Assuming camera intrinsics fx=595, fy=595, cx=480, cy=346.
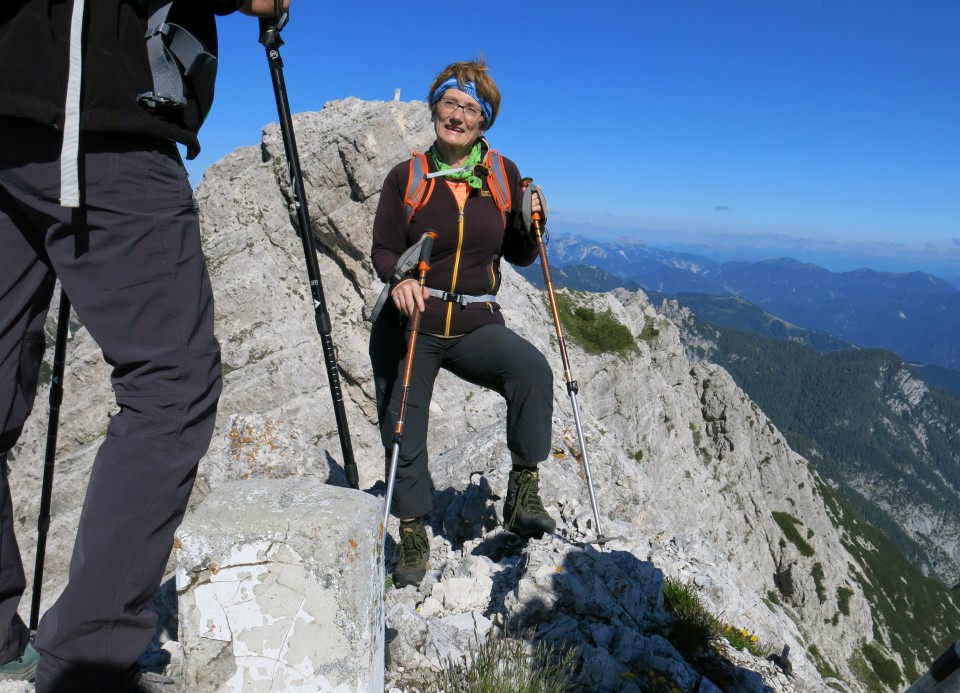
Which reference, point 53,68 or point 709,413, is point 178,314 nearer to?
point 53,68

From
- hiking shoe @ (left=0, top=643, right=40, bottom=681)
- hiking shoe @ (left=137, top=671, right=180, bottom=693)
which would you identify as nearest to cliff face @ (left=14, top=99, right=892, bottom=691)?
hiking shoe @ (left=137, top=671, right=180, bottom=693)

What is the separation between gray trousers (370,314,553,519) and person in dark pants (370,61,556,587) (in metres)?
0.01

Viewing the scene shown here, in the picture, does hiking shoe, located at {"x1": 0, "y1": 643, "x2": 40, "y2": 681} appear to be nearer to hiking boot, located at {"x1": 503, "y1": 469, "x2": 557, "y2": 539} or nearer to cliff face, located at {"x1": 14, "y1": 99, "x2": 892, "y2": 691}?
cliff face, located at {"x1": 14, "y1": 99, "x2": 892, "y2": 691}

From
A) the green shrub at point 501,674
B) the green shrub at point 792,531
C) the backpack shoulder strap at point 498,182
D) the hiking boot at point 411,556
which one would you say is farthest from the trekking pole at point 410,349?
the green shrub at point 792,531

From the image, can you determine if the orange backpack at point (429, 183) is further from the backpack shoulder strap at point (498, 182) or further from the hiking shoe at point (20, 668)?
the hiking shoe at point (20, 668)

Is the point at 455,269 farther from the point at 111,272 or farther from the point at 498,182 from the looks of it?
the point at 111,272

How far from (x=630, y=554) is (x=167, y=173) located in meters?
5.81

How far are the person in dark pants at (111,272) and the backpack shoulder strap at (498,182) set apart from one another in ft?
12.2

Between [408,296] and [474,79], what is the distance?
7.86 feet

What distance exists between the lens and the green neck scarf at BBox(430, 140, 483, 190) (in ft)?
20.4

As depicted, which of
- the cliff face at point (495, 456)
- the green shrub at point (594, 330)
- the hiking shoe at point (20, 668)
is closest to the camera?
the hiking shoe at point (20, 668)

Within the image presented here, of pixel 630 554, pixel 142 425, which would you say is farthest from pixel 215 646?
pixel 630 554

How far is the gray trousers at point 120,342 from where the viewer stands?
2.72 m

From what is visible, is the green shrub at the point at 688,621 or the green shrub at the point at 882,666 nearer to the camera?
the green shrub at the point at 688,621
